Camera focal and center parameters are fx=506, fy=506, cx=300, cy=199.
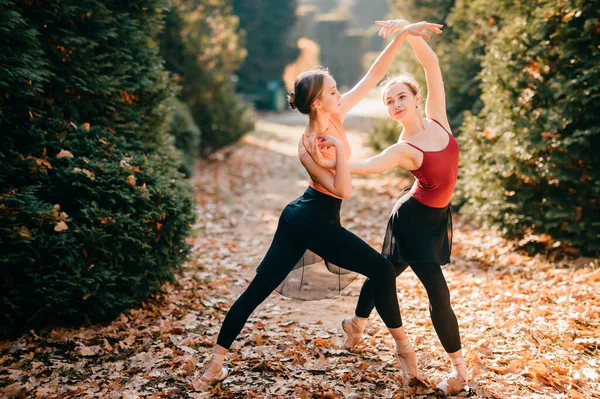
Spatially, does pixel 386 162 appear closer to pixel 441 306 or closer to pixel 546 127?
pixel 441 306

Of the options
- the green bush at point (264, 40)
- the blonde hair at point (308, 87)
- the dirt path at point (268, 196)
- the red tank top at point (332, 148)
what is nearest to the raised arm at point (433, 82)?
the red tank top at point (332, 148)

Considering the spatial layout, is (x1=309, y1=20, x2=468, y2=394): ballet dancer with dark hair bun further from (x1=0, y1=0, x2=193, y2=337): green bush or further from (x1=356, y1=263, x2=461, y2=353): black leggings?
(x1=0, y1=0, x2=193, y2=337): green bush

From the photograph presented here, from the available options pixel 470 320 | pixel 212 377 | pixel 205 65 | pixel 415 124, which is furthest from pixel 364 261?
pixel 205 65

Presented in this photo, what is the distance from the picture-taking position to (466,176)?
7.08 meters

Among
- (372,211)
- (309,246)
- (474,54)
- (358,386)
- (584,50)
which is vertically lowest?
(358,386)

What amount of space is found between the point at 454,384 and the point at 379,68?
87.0 inches

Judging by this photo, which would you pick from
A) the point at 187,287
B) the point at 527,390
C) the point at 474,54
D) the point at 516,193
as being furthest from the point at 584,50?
the point at 187,287

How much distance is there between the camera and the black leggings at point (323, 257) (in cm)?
319

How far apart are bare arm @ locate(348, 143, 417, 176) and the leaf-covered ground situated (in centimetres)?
150

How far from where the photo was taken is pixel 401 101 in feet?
10.8

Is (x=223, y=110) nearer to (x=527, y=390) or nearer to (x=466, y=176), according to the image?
(x=466, y=176)

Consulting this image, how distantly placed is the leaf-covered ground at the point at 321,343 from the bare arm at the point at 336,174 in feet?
4.54

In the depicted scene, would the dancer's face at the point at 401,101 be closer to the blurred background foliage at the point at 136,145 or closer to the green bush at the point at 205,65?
the blurred background foliage at the point at 136,145

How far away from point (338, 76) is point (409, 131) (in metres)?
34.9
